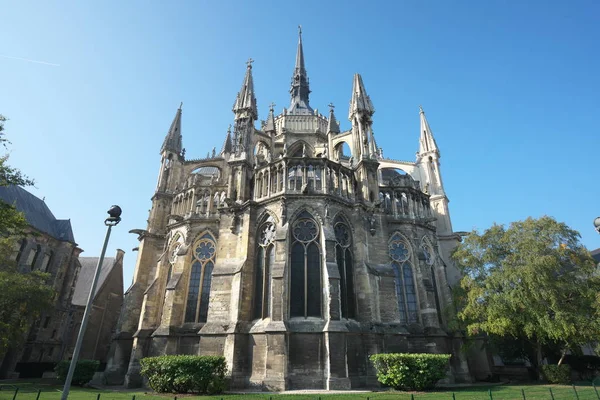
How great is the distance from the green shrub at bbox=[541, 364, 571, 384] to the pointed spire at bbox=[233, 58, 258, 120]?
73.0 feet

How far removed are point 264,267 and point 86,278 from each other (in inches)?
1350

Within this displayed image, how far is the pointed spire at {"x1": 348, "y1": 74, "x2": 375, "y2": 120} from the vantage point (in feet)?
78.0

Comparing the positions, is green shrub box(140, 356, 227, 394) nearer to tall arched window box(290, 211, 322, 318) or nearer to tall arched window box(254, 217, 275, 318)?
tall arched window box(254, 217, 275, 318)

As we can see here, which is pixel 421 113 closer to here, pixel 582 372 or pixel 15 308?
pixel 582 372

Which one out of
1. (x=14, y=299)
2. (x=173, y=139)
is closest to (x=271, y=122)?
(x=173, y=139)

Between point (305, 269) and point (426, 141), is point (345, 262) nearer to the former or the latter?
point (305, 269)

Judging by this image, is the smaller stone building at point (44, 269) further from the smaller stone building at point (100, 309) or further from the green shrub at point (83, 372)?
the green shrub at point (83, 372)

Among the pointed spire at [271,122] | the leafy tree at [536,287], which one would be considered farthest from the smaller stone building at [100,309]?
the leafy tree at [536,287]

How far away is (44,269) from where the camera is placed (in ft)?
107

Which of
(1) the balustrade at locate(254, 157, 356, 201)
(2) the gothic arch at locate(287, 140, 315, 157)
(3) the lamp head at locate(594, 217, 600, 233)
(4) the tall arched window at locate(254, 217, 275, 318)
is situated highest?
(2) the gothic arch at locate(287, 140, 315, 157)

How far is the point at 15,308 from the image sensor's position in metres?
22.0

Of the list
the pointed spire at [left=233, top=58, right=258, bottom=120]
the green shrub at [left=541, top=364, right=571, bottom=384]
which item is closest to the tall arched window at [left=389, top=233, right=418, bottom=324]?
the green shrub at [left=541, top=364, right=571, bottom=384]

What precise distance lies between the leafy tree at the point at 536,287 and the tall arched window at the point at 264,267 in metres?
10.6

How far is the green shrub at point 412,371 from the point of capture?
46.5ft
